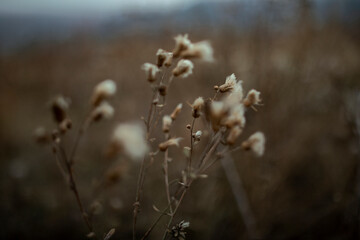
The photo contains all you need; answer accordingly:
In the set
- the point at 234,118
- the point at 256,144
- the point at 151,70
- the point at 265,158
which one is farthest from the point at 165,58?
the point at 265,158

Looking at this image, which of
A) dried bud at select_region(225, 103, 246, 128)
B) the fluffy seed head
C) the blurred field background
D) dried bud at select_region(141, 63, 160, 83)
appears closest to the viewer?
dried bud at select_region(225, 103, 246, 128)

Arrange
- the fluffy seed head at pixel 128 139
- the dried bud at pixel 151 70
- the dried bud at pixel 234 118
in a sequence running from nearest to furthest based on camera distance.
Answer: the dried bud at pixel 234 118
the dried bud at pixel 151 70
the fluffy seed head at pixel 128 139

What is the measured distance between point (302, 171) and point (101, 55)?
4.24 metres

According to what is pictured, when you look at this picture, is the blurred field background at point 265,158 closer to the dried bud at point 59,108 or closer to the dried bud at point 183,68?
the dried bud at point 59,108

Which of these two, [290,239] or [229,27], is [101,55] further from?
[290,239]

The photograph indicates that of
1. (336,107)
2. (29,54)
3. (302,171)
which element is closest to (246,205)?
(302,171)

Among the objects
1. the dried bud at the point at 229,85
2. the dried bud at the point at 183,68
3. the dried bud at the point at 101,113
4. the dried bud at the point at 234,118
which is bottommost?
the dried bud at the point at 234,118

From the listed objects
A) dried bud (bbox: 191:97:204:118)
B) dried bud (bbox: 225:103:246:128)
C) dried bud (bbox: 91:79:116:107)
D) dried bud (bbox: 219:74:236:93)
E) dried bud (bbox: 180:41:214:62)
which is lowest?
dried bud (bbox: 225:103:246:128)

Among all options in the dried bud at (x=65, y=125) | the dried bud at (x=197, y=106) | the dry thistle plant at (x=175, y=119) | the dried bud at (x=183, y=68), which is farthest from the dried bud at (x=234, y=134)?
the dried bud at (x=65, y=125)

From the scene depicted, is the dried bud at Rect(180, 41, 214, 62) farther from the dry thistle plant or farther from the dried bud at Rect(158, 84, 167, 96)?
the dried bud at Rect(158, 84, 167, 96)

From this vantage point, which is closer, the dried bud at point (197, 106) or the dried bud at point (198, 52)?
the dried bud at point (197, 106)

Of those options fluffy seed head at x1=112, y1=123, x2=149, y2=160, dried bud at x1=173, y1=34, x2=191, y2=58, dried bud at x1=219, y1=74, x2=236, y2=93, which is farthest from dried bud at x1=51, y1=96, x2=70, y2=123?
dried bud at x1=219, y1=74, x2=236, y2=93

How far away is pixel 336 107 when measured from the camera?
2.67 m

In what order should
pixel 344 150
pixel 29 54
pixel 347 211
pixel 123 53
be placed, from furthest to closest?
pixel 29 54
pixel 123 53
pixel 344 150
pixel 347 211
